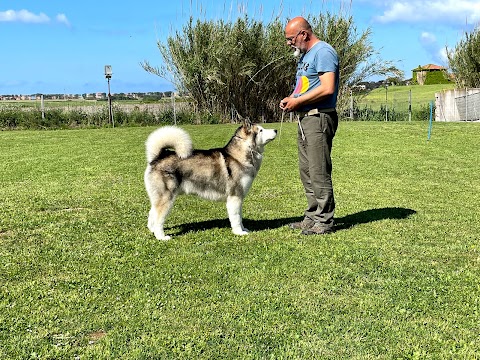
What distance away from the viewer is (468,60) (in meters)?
24.9

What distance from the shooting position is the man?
4969 mm

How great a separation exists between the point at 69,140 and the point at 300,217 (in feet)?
43.8

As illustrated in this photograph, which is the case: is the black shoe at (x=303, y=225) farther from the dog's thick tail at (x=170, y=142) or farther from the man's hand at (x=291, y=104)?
the dog's thick tail at (x=170, y=142)

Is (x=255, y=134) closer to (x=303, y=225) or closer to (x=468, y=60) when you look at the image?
(x=303, y=225)

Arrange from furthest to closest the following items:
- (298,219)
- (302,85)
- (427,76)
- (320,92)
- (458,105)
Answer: (427,76), (458,105), (298,219), (302,85), (320,92)

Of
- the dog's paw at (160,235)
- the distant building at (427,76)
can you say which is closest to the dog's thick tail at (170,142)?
the dog's paw at (160,235)

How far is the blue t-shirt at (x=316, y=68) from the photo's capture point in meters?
4.95

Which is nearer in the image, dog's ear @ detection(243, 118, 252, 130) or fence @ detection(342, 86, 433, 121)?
dog's ear @ detection(243, 118, 252, 130)

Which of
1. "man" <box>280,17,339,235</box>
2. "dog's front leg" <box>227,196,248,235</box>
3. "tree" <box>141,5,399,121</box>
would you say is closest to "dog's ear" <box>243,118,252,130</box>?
"man" <box>280,17,339,235</box>

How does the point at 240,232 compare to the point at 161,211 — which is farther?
the point at 240,232

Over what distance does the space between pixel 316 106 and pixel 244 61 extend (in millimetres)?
19889

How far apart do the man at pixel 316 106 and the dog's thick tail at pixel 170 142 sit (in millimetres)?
1136

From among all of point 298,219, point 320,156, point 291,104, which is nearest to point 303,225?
point 298,219

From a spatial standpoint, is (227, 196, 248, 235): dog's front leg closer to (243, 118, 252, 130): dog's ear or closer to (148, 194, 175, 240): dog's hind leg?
(148, 194, 175, 240): dog's hind leg
